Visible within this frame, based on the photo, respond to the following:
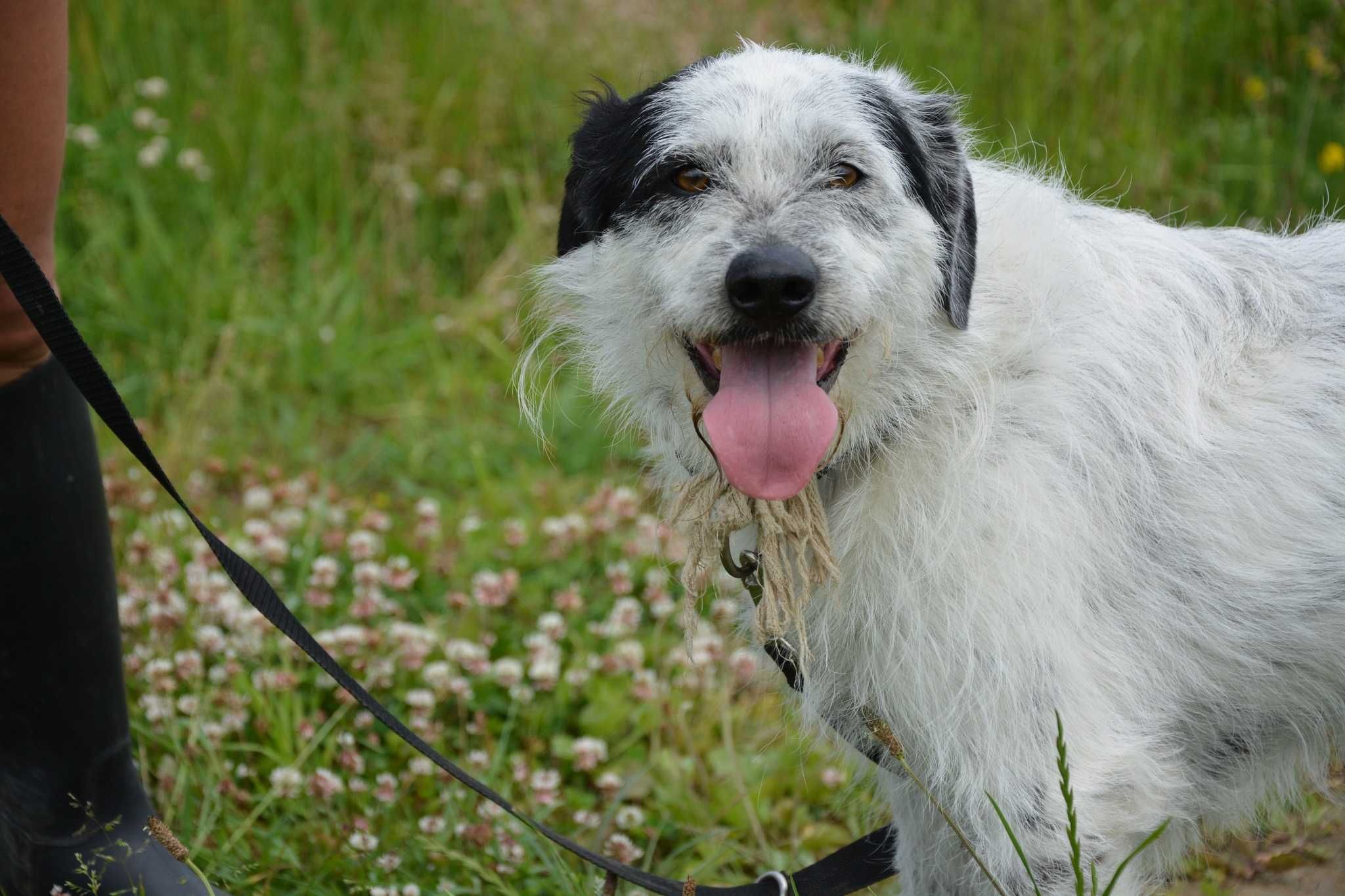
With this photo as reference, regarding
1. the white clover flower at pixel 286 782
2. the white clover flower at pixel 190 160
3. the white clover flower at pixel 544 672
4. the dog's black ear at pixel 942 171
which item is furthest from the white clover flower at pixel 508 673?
the white clover flower at pixel 190 160

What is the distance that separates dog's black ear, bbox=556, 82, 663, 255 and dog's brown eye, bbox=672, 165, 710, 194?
0.10 metres

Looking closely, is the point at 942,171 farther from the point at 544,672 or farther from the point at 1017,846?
the point at 544,672

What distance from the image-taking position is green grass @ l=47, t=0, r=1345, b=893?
315 centimetres

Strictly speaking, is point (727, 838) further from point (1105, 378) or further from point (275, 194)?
point (275, 194)

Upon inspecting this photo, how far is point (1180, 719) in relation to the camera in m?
2.08

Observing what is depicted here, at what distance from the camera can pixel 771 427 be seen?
6.19ft

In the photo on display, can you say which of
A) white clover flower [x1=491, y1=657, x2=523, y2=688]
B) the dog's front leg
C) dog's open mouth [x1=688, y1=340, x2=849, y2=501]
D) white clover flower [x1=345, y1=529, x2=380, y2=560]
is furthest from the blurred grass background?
the dog's front leg

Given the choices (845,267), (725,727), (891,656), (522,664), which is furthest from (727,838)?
(845,267)

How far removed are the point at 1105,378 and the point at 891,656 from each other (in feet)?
1.99

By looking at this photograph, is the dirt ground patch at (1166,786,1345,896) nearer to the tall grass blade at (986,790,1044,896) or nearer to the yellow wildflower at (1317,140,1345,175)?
the tall grass blade at (986,790,1044,896)

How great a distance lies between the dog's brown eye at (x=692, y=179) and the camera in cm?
207

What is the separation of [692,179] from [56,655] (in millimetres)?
1566

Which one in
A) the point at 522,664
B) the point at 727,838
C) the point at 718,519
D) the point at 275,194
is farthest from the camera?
the point at 275,194

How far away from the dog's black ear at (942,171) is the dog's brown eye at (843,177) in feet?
0.35
